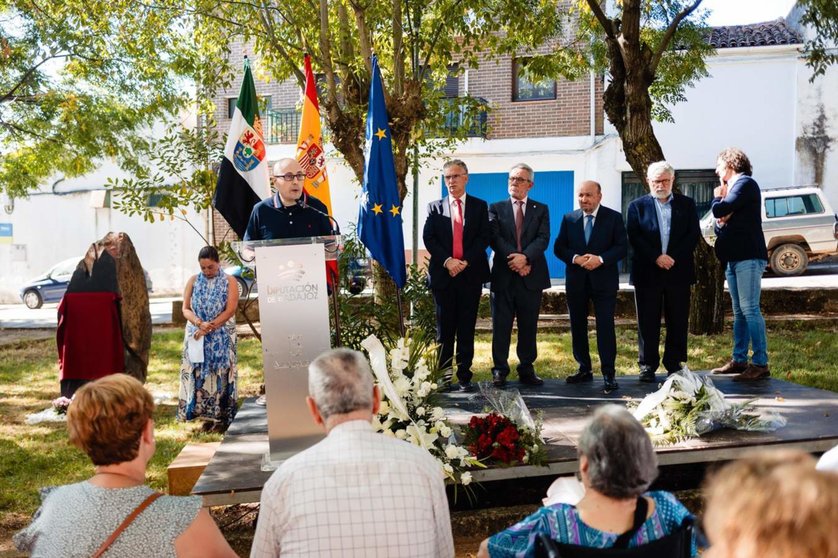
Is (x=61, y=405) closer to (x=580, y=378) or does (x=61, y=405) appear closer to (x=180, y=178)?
(x=180, y=178)

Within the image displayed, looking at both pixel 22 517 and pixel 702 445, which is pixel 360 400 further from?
pixel 22 517

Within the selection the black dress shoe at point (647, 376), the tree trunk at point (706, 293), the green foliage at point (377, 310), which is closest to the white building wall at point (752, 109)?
the tree trunk at point (706, 293)

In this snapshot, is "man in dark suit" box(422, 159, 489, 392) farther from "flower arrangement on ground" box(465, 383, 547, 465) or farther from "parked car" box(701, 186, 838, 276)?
"parked car" box(701, 186, 838, 276)

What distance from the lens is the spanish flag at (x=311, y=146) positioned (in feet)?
30.2

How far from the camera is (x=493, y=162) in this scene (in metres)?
23.2

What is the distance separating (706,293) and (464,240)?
5.62m

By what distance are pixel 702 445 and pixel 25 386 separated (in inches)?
328

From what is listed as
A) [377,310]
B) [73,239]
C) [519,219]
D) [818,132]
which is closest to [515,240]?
[519,219]

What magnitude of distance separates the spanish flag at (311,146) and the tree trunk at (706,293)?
5373 millimetres

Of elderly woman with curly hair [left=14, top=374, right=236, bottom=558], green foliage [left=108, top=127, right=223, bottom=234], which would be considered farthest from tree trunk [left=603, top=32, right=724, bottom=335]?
elderly woman with curly hair [left=14, top=374, right=236, bottom=558]

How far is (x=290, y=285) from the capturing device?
4.72 meters

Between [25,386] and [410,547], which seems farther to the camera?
[25,386]

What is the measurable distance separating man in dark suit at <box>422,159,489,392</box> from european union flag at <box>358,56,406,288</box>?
2.15 ft

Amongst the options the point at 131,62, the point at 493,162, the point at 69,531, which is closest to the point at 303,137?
the point at 131,62
